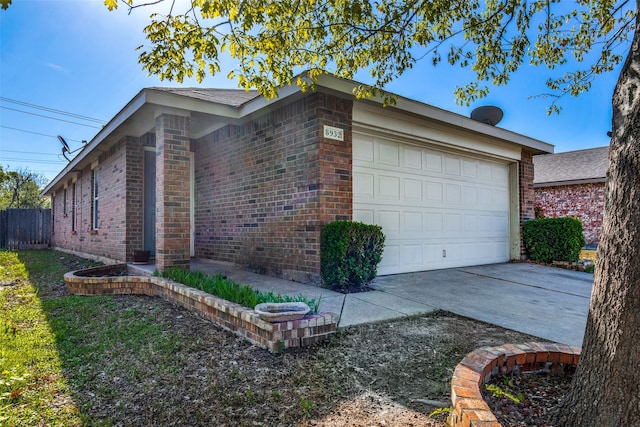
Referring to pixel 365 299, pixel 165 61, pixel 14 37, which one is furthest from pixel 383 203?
pixel 14 37

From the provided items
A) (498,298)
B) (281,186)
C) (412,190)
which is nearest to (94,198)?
(281,186)

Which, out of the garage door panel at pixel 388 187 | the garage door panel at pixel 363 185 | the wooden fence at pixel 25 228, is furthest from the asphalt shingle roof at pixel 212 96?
the wooden fence at pixel 25 228

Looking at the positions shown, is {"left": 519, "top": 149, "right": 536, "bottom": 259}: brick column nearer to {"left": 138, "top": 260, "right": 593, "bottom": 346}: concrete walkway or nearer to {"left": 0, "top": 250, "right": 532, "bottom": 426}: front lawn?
{"left": 138, "top": 260, "right": 593, "bottom": 346}: concrete walkway

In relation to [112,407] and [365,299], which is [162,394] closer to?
[112,407]

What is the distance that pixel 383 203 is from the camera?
20.7 feet

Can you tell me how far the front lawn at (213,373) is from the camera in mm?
2074

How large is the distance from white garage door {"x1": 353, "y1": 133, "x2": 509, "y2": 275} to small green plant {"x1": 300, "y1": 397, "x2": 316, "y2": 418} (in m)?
3.90

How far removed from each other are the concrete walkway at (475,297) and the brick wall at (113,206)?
1739 millimetres

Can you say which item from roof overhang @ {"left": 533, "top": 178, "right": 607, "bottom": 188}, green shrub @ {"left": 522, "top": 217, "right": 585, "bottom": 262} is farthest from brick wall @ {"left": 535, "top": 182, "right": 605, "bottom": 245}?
green shrub @ {"left": 522, "top": 217, "right": 585, "bottom": 262}

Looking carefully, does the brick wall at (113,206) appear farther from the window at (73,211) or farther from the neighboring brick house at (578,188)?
the neighboring brick house at (578,188)

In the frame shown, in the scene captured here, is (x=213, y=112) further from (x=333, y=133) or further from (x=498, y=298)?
(x=498, y=298)

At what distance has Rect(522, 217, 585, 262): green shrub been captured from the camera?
8.07 metres

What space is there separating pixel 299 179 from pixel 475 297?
Result: 10.0 ft

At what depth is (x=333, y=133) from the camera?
5.40 m
